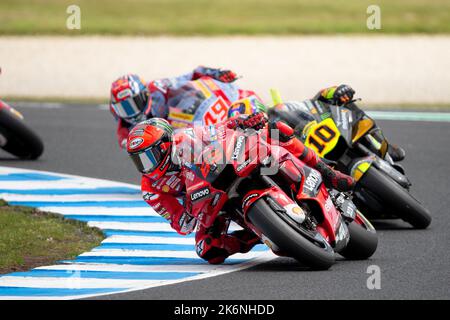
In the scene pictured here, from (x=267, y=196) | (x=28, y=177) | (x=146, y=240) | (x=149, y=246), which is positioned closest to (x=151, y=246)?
(x=149, y=246)

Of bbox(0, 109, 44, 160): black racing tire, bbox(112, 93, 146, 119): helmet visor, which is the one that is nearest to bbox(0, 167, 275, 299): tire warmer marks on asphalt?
bbox(112, 93, 146, 119): helmet visor

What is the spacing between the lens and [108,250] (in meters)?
9.34

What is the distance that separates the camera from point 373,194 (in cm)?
996

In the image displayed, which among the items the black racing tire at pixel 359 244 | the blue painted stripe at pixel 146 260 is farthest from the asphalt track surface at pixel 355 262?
the blue painted stripe at pixel 146 260

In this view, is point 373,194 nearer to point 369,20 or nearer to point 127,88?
point 127,88

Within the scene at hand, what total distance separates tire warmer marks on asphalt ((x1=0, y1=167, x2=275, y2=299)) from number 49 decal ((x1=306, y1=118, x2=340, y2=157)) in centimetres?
108

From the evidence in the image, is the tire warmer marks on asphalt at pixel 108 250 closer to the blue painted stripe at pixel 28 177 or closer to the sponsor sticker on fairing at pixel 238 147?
the blue painted stripe at pixel 28 177

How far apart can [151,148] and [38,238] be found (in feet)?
7.23

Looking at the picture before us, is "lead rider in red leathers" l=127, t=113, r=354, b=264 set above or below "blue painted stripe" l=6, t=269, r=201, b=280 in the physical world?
above

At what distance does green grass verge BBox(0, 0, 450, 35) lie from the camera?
28125 millimetres

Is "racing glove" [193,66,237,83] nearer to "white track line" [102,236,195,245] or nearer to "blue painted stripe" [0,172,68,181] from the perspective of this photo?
"blue painted stripe" [0,172,68,181]

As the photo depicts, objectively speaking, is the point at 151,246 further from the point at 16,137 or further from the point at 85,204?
the point at 16,137

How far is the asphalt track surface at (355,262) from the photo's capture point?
24.5ft
